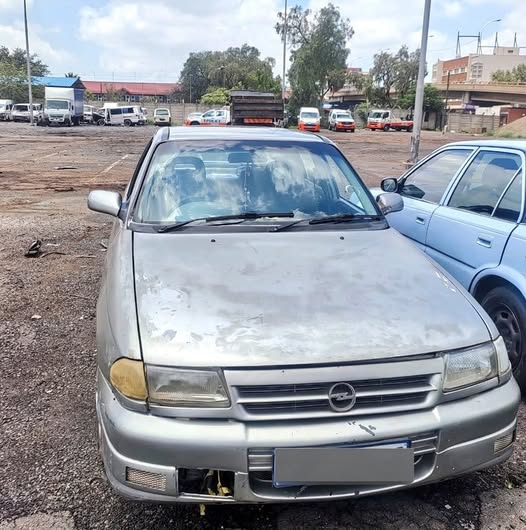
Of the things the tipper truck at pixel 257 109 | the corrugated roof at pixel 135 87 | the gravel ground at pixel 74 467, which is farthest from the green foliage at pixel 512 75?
the gravel ground at pixel 74 467

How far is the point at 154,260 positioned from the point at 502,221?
245 cm

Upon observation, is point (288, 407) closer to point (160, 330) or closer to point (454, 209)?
point (160, 330)

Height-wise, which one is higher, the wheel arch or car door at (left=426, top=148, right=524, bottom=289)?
car door at (left=426, top=148, right=524, bottom=289)

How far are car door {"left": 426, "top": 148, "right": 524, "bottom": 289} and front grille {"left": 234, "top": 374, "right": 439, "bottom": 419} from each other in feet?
6.08

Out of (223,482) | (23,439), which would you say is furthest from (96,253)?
(223,482)

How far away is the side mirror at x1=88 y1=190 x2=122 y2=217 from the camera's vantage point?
3.65m

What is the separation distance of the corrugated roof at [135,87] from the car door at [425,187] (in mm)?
96063

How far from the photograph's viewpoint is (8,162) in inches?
696

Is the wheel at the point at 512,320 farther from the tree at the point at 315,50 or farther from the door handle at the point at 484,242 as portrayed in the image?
the tree at the point at 315,50

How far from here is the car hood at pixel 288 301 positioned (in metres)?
2.14

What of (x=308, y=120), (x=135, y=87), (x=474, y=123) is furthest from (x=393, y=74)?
(x=135, y=87)

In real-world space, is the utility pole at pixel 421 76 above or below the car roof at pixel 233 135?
above

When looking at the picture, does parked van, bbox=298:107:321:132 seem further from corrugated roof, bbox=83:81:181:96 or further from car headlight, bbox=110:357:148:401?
corrugated roof, bbox=83:81:181:96

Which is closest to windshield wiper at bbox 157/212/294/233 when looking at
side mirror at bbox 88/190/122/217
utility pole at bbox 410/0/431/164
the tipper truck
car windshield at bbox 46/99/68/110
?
side mirror at bbox 88/190/122/217
